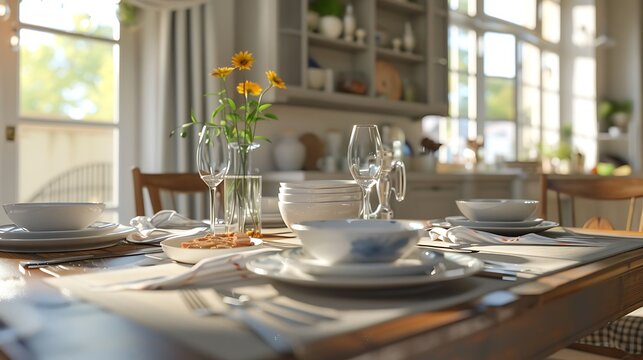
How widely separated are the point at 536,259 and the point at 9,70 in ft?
8.81

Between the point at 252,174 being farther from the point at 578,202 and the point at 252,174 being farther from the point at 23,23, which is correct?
the point at 578,202

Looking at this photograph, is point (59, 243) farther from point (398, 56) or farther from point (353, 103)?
point (398, 56)

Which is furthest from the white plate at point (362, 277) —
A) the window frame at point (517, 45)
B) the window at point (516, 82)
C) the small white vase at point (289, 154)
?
the window frame at point (517, 45)

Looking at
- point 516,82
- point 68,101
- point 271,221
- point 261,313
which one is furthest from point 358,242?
point 68,101

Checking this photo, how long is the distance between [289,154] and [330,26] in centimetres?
84

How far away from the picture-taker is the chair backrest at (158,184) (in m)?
1.82

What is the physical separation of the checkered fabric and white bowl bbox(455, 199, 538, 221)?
41 cm

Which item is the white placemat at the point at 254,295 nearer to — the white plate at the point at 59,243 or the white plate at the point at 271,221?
the white plate at the point at 59,243

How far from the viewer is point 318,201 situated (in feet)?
3.68

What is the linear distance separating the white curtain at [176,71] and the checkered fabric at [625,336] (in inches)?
84.5

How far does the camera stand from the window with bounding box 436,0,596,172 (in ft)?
16.2

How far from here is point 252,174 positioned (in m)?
1.14

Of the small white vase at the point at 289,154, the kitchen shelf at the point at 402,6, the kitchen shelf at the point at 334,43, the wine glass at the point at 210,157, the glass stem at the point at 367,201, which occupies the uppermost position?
the kitchen shelf at the point at 402,6

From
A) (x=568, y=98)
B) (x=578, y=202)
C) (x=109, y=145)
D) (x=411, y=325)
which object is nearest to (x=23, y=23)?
(x=109, y=145)
